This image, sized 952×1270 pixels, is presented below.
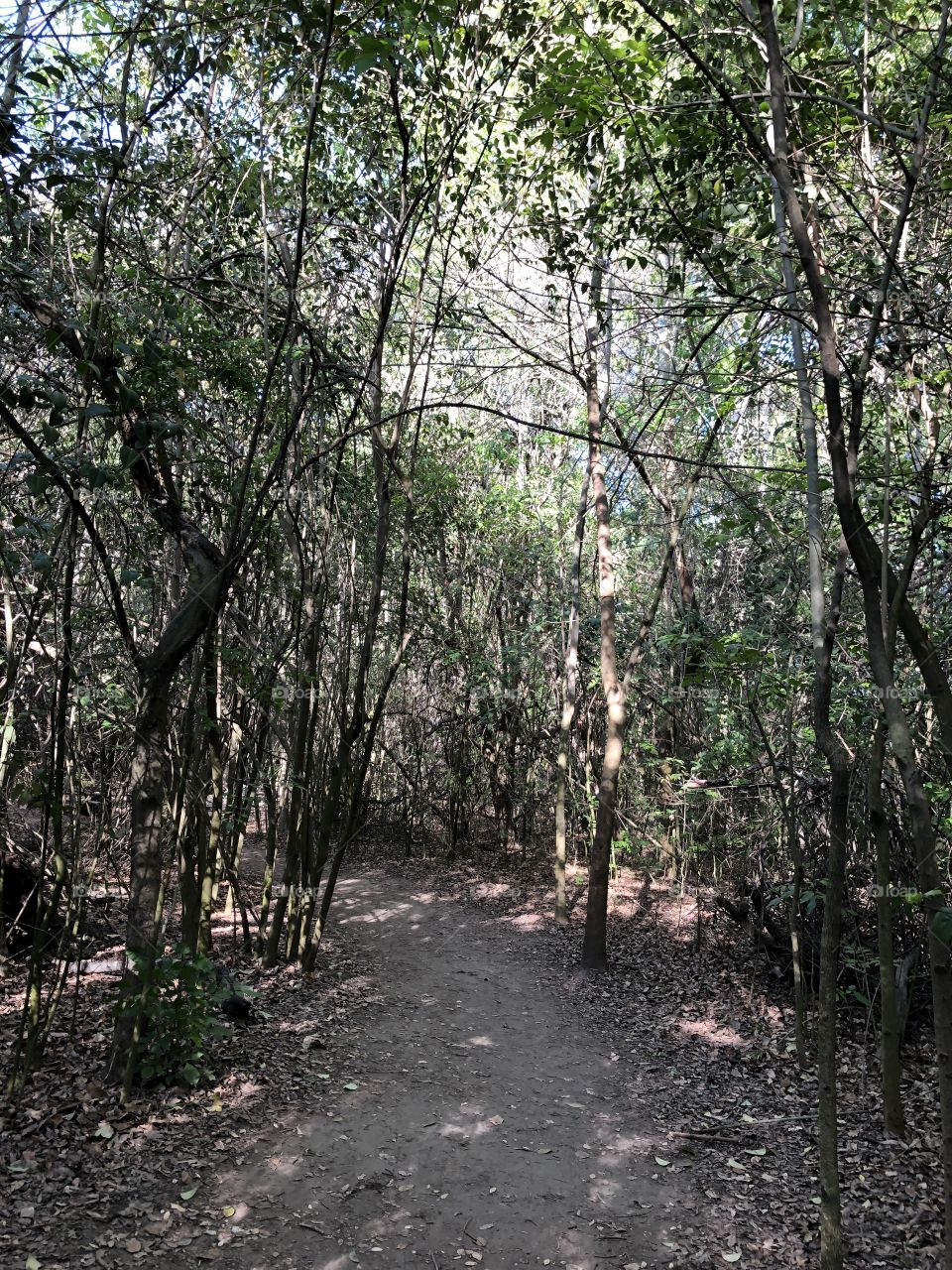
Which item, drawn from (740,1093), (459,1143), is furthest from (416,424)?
(740,1093)

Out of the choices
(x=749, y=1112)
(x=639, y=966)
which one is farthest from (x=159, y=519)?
(x=639, y=966)

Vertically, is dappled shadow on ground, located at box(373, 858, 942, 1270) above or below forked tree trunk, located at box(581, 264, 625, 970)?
below

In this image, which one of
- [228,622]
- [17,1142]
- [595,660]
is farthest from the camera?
[595,660]

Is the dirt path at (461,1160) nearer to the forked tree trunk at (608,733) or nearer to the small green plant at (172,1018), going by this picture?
the small green plant at (172,1018)

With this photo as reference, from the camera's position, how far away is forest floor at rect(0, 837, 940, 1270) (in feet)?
11.3

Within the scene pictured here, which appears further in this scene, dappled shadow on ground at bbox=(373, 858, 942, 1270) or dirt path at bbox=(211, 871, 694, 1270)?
dappled shadow on ground at bbox=(373, 858, 942, 1270)

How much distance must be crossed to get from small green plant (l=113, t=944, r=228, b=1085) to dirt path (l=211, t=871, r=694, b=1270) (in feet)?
1.82

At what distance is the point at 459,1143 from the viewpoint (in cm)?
430

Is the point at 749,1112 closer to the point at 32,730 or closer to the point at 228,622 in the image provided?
the point at 228,622

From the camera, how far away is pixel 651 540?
11.9 m

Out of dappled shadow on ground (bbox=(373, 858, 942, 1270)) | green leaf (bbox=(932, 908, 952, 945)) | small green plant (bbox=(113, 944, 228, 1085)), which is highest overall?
green leaf (bbox=(932, 908, 952, 945))

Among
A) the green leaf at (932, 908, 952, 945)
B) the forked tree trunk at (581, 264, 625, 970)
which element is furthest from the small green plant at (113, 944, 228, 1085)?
the forked tree trunk at (581, 264, 625, 970)

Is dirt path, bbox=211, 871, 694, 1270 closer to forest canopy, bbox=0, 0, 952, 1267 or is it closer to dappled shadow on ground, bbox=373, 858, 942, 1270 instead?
dappled shadow on ground, bbox=373, 858, 942, 1270

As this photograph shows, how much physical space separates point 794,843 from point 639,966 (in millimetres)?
2923
